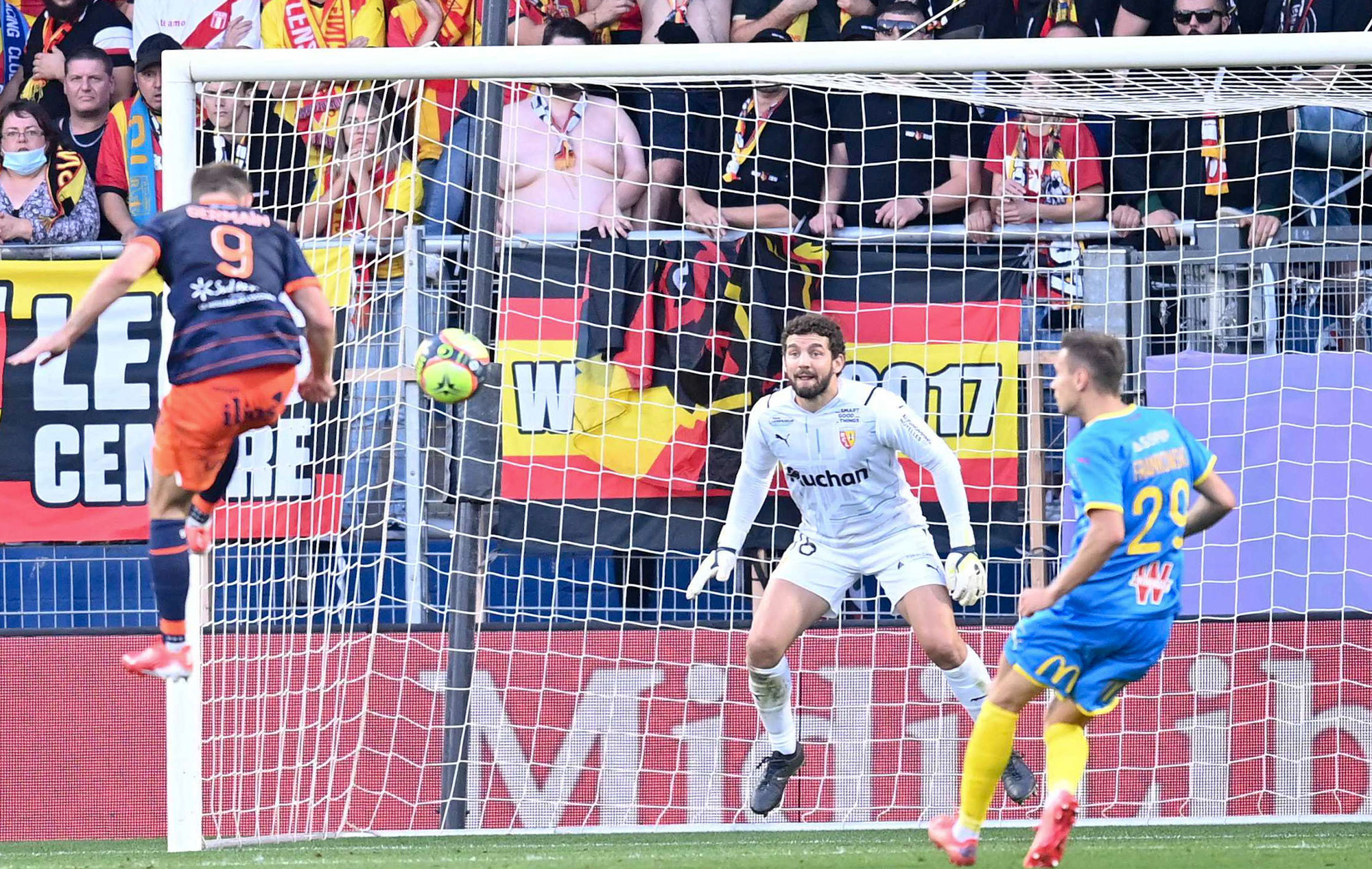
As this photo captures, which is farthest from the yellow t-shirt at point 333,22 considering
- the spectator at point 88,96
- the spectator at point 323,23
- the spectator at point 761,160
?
the spectator at point 761,160

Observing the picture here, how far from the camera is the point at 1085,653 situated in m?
5.53

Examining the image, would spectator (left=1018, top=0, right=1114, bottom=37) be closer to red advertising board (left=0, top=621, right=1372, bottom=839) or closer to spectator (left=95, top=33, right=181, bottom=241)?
red advertising board (left=0, top=621, right=1372, bottom=839)

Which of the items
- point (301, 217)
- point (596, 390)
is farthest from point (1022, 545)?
point (301, 217)

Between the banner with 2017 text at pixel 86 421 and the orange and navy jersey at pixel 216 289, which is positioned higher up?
the orange and navy jersey at pixel 216 289

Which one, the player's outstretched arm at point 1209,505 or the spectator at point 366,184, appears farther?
the spectator at point 366,184

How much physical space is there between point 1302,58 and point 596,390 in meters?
3.53

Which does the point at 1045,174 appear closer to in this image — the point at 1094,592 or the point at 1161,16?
the point at 1161,16

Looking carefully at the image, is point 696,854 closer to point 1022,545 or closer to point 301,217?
point 1022,545

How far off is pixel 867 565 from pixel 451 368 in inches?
79.1

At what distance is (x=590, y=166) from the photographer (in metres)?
8.84

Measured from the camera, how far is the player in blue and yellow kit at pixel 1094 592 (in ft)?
17.5

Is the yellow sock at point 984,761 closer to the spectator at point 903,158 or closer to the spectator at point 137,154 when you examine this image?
the spectator at point 903,158

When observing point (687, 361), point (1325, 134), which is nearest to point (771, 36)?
point (687, 361)

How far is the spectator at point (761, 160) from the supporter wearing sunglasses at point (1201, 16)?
77.4 inches
